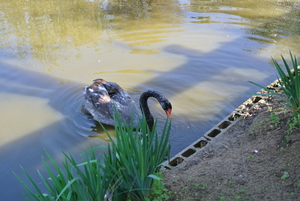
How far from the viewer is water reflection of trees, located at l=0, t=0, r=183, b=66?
29.8 feet

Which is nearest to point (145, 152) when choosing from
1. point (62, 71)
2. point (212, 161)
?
point (212, 161)

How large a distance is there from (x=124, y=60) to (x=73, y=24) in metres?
3.17

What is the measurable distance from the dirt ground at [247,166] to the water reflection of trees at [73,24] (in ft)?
14.8

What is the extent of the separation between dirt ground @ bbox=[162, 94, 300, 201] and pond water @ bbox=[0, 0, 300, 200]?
0.69m

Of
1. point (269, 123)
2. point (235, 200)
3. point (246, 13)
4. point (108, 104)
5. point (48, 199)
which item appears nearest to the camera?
point (48, 199)

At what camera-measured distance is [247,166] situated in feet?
13.8

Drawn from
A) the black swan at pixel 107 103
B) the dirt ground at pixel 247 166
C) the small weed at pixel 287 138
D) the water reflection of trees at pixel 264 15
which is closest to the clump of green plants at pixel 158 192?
the dirt ground at pixel 247 166

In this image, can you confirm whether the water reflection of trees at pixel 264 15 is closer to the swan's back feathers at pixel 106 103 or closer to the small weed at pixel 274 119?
the small weed at pixel 274 119

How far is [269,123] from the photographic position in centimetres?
508

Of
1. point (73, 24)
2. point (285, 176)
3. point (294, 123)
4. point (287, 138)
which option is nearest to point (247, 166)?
point (285, 176)

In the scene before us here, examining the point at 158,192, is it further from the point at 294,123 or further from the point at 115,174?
the point at 294,123

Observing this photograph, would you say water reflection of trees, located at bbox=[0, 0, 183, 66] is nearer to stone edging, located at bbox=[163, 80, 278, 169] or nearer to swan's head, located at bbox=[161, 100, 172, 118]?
swan's head, located at bbox=[161, 100, 172, 118]

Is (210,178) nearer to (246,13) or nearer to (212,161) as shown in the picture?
(212,161)

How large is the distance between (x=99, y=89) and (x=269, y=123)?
122 inches
